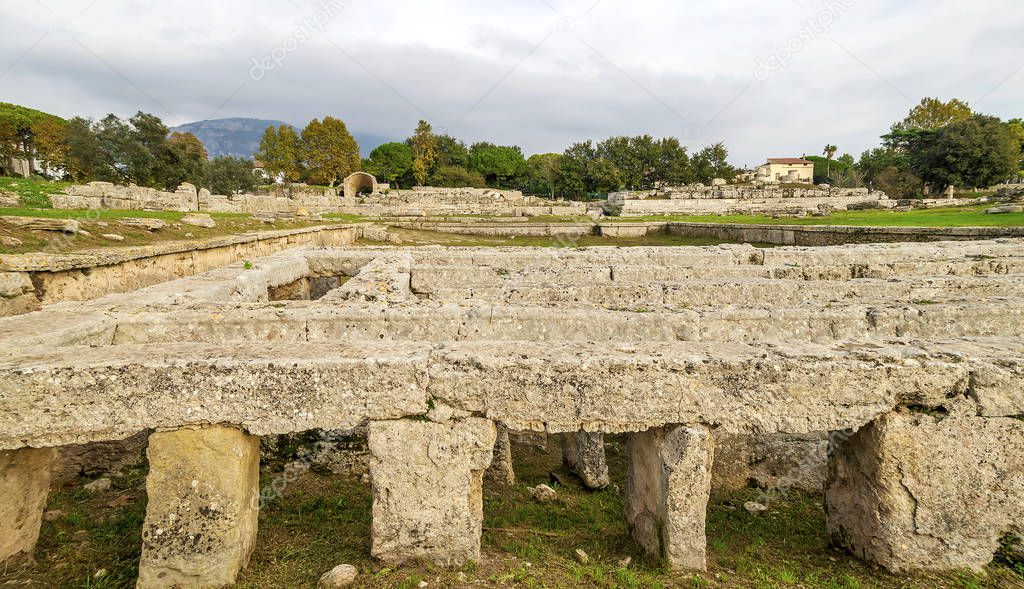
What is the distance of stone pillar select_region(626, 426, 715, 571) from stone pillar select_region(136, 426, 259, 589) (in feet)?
8.65

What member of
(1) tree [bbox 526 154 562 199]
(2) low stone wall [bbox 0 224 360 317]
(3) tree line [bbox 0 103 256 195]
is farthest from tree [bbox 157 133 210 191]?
(1) tree [bbox 526 154 562 199]

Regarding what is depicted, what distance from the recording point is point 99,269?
8.58m

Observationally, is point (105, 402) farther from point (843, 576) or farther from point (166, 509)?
point (843, 576)

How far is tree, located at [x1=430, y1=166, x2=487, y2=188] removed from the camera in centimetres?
7506

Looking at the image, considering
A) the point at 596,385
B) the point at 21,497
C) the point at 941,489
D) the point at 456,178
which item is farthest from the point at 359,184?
the point at 941,489

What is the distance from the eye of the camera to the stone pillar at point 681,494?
2967mm

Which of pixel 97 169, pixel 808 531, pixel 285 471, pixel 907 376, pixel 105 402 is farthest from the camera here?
pixel 97 169

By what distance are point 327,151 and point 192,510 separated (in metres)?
72.7

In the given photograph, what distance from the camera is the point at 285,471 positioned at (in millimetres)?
4391

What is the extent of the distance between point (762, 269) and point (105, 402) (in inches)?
312

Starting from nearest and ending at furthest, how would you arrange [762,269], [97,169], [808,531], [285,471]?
1. [808,531]
2. [285,471]
3. [762,269]
4. [97,169]

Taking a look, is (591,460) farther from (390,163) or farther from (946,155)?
(390,163)

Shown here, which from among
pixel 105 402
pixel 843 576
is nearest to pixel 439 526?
pixel 105 402

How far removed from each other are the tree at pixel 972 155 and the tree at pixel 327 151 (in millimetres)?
71374
